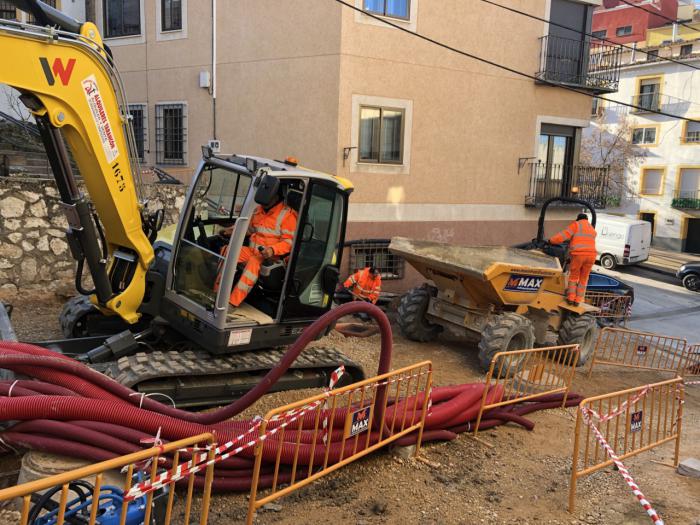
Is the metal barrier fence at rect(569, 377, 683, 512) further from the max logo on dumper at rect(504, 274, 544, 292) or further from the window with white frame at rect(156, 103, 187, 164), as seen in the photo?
the window with white frame at rect(156, 103, 187, 164)

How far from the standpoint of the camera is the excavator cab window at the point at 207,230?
5.81 m

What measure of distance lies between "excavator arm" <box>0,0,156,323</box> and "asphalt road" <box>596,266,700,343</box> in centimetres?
1304

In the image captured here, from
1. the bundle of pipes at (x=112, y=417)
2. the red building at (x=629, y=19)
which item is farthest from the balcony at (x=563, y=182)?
the red building at (x=629, y=19)

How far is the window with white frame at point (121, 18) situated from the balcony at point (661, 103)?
85.2ft

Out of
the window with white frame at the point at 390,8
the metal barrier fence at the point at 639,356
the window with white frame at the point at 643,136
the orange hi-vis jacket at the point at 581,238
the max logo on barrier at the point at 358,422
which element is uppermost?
the window with white frame at the point at 390,8

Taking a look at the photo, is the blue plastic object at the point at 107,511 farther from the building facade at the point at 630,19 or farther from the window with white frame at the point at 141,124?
the building facade at the point at 630,19

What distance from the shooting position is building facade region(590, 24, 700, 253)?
3161 centimetres

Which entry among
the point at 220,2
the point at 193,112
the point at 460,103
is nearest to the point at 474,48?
the point at 460,103

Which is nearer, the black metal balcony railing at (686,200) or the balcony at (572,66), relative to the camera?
the balcony at (572,66)

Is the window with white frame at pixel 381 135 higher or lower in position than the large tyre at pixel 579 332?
higher

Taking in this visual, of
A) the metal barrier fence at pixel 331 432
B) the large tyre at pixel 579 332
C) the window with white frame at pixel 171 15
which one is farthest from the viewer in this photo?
the window with white frame at pixel 171 15

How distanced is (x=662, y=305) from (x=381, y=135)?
1093 centimetres

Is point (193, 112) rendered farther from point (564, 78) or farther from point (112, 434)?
point (112, 434)

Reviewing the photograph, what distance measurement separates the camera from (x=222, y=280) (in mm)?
5480
